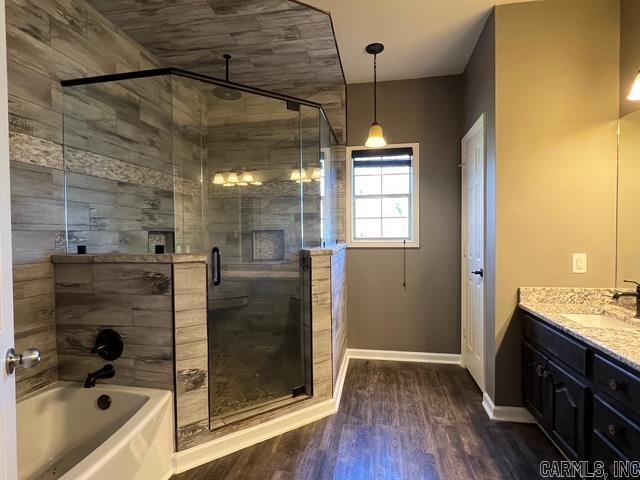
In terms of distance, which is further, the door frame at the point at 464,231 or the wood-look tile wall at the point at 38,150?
the door frame at the point at 464,231

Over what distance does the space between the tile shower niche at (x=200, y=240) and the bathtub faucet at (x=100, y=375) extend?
56 millimetres

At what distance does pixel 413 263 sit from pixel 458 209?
27.6 inches

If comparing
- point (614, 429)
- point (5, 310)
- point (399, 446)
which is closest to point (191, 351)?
point (5, 310)

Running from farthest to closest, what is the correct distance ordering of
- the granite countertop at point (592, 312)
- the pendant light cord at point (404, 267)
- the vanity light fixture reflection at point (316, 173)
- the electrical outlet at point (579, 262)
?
the pendant light cord at point (404, 267) < the vanity light fixture reflection at point (316, 173) < the electrical outlet at point (579, 262) < the granite countertop at point (592, 312)

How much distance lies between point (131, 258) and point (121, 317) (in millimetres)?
353

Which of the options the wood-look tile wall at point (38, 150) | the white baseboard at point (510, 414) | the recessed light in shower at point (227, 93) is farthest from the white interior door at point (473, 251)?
the wood-look tile wall at point (38, 150)

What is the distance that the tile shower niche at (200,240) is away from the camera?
1.88 meters

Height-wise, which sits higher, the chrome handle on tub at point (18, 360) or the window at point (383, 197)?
the window at point (383, 197)

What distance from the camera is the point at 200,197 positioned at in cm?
316

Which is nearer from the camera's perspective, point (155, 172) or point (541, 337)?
point (541, 337)

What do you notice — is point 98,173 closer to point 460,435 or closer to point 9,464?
point 9,464

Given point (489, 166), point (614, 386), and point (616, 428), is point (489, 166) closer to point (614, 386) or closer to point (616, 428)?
point (614, 386)

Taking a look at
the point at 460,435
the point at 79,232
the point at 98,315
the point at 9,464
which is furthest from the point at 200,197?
the point at 460,435

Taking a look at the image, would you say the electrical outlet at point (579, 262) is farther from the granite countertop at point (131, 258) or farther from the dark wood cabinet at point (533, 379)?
the granite countertop at point (131, 258)
